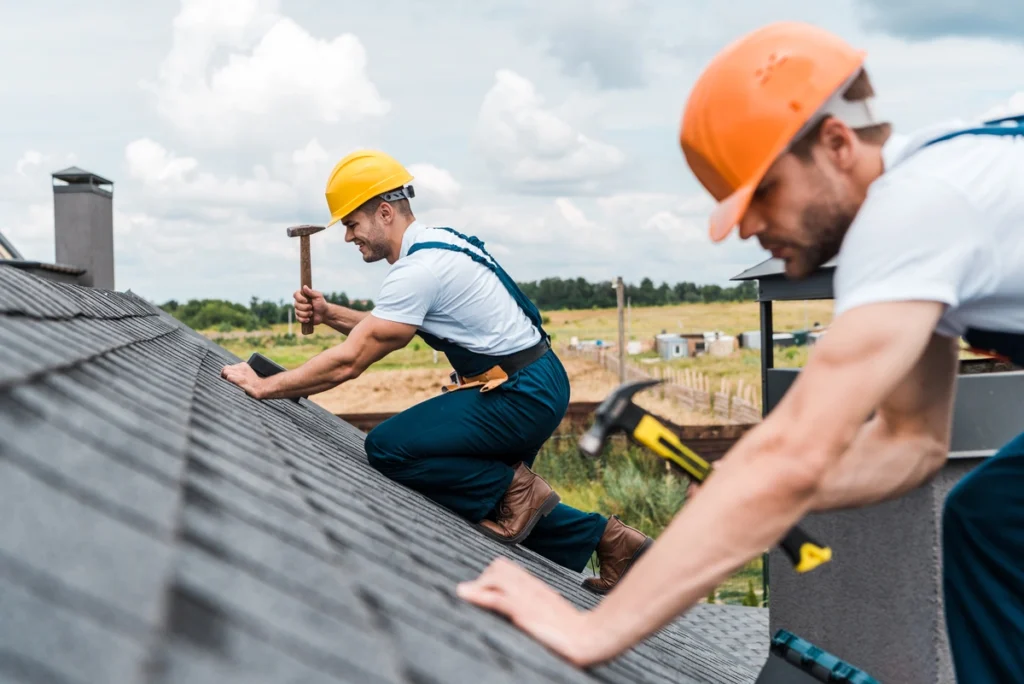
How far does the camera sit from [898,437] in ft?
8.27

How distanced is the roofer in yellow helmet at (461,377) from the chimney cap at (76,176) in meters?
7.72

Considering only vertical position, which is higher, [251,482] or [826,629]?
[251,482]

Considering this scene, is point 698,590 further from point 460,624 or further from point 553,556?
point 553,556

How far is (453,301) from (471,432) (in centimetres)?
64

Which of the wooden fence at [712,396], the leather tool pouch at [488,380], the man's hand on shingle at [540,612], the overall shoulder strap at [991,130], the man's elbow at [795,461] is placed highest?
the overall shoulder strap at [991,130]

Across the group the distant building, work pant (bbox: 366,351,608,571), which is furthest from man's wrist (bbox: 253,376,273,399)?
the distant building

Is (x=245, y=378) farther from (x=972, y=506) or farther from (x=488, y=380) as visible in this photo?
(x=972, y=506)

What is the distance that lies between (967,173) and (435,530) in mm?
2091

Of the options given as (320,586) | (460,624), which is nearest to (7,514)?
(320,586)

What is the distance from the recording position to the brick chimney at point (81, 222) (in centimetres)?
1105

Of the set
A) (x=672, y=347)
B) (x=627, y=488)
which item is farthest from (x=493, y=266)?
(x=672, y=347)

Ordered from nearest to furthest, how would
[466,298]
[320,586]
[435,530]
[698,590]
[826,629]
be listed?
[320,586] < [698,590] < [435,530] < [466,298] < [826,629]

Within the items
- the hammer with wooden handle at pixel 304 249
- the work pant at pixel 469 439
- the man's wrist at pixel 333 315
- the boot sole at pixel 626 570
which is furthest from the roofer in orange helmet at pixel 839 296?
the hammer with wooden handle at pixel 304 249

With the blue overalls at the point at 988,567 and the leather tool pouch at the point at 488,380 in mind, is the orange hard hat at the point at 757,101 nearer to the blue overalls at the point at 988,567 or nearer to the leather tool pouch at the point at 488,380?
the blue overalls at the point at 988,567
